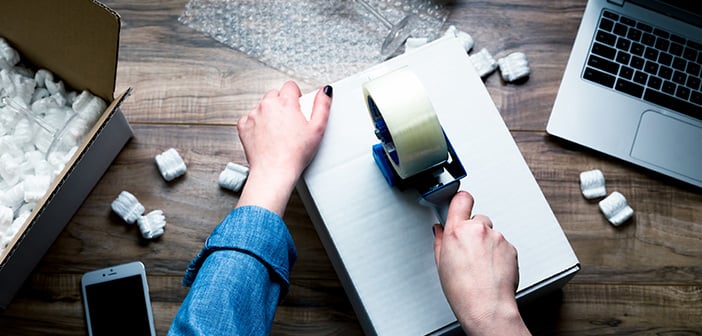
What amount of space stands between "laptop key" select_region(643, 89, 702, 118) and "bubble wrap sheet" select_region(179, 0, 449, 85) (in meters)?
0.29

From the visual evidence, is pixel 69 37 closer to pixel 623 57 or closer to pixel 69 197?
pixel 69 197

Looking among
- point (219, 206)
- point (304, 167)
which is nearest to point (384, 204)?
point (304, 167)

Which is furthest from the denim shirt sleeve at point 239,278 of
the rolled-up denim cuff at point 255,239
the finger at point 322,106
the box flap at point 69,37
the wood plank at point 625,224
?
the wood plank at point 625,224

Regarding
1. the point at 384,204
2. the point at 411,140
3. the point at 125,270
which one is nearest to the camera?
the point at 411,140

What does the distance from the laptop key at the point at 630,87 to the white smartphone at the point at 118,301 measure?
673 mm

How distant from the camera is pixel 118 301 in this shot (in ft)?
2.81

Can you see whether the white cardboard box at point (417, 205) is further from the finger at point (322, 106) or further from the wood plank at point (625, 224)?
the wood plank at point (625, 224)

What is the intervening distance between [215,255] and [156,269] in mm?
219

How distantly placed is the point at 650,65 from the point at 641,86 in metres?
0.03

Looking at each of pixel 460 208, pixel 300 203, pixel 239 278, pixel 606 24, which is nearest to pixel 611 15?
pixel 606 24

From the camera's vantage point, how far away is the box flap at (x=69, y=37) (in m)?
0.69

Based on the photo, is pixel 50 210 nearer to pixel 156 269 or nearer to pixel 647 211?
pixel 156 269

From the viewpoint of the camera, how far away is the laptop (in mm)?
856

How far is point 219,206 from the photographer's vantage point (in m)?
0.89
